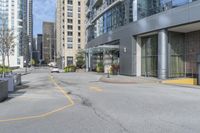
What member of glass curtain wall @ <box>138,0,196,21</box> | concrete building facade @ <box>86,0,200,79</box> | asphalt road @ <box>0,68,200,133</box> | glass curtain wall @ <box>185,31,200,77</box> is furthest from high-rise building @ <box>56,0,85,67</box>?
asphalt road @ <box>0,68,200,133</box>

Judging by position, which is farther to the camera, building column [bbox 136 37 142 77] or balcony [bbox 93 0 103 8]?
balcony [bbox 93 0 103 8]

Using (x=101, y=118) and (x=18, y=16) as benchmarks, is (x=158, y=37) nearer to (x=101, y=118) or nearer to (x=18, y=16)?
(x=101, y=118)

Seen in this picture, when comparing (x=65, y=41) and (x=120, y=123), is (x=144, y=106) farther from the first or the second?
(x=65, y=41)

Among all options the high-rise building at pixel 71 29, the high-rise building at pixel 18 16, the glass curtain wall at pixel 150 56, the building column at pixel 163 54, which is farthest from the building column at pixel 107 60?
the high-rise building at pixel 71 29

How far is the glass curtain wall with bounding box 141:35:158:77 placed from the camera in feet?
128

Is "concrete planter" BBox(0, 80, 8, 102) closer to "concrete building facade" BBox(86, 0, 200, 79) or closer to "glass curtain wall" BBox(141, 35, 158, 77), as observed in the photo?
"concrete building facade" BBox(86, 0, 200, 79)

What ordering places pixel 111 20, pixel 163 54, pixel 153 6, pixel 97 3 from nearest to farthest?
pixel 163 54 → pixel 153 6 → pixel 111 20 → pixel 97 3

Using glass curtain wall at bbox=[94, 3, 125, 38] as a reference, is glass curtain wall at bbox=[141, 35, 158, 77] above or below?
below

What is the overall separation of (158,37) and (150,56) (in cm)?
490

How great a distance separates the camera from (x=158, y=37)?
35.7 meters

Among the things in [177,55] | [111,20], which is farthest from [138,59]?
[111,20]

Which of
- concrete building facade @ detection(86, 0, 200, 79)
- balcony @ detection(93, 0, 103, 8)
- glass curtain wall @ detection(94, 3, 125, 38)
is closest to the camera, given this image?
concrete building facade @ detection(86, 0, 200, 79)

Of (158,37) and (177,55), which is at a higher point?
(158,37)

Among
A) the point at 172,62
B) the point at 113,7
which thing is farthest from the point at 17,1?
the point at 172,62
